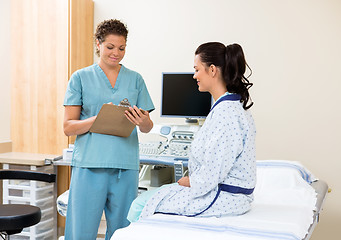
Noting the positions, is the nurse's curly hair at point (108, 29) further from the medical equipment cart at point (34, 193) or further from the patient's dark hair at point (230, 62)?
the medical equipment cart at point (34, 193)

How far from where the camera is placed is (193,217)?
4.96 ft

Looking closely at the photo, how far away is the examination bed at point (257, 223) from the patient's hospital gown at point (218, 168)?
4 cm

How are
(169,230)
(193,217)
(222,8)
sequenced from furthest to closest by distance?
1. (222,8)
2. (193,217)
3. (169,230)

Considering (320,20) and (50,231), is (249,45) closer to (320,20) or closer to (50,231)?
(320,20)

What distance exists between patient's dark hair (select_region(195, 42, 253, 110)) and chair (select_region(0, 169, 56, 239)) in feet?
3.23

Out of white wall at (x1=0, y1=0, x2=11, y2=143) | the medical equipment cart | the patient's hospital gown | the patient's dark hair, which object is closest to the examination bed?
the patient's hospital gown

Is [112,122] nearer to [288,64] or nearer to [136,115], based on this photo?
[136,115]

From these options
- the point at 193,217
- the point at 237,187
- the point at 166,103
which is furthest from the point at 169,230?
the point at 166,103

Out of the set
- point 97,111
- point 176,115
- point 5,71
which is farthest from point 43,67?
point 97,111

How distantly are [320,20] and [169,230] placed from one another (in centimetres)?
203

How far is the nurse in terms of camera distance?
1.95 m

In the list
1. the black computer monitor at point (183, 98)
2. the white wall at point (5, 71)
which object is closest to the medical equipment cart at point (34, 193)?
the white wall at point (5, 71)

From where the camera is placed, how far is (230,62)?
1556 millimetres

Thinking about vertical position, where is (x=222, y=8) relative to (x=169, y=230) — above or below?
above
